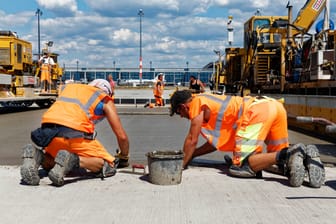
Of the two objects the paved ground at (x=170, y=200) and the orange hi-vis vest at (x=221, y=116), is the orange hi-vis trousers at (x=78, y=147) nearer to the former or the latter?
the paved ground at (x=170, y=200)

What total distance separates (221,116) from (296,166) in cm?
111

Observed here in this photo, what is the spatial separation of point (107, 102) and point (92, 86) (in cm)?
31

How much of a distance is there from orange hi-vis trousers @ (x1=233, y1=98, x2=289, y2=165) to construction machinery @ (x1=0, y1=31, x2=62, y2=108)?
13.9 meters

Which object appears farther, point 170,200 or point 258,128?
point 258,128

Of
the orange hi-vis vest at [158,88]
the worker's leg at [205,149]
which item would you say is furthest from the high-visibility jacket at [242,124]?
the orange hi-vis vest at [158,88]

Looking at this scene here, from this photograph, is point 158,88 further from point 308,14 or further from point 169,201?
point 169,201

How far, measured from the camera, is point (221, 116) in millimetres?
6102

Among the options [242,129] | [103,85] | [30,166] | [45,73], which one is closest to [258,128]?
[242,129]

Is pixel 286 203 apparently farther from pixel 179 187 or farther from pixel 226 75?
pixel 226 75

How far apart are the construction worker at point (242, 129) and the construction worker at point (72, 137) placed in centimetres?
90

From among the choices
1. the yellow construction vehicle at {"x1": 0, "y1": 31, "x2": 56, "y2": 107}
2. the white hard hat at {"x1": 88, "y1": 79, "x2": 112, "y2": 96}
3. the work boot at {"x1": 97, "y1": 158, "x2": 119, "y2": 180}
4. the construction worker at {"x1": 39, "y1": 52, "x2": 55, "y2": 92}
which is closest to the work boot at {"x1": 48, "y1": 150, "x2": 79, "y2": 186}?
the work boot at {"x1": 97, "y1": 158, "x2": 119, "y2": 180}

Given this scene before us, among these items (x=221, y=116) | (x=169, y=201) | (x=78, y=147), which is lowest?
(x=169, y=201)

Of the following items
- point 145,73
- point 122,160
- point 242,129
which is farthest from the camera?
point 145,73

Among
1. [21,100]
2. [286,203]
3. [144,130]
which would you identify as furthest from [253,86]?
[286,203]
